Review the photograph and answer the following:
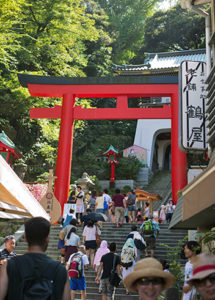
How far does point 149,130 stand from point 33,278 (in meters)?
27.5

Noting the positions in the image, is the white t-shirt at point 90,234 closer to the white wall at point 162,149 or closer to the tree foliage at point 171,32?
the white wall at point 162,149

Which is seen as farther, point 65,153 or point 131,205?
point 65,153

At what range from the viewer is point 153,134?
94.9 ft

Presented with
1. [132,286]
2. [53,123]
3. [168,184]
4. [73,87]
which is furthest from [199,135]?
[168,184]

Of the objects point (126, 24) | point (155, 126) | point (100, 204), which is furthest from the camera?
point (126, 24)

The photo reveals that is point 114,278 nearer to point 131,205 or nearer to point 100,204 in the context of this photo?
point 131,205

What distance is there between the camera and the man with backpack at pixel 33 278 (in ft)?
6.82

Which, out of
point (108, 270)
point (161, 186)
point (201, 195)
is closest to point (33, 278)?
point (201, 195)

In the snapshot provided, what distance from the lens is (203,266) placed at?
204cm

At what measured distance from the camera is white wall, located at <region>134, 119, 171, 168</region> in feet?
94.0

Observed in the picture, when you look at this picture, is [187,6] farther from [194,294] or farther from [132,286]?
[132,286]

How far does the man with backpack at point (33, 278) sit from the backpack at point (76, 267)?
4411 mm

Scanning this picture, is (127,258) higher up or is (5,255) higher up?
(5,255)

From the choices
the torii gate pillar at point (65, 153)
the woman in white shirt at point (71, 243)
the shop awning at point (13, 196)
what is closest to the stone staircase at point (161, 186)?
the torii gate pillar at point (65, 153)
